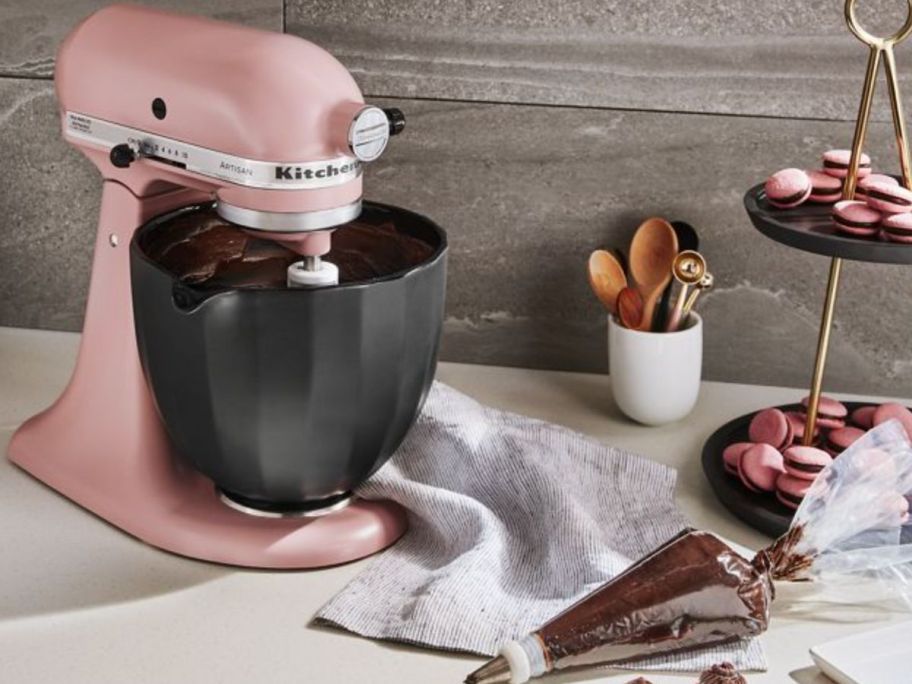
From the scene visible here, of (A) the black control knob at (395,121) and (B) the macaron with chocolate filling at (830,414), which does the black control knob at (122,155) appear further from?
(B) the macaron with chocolate filling at (830,414)

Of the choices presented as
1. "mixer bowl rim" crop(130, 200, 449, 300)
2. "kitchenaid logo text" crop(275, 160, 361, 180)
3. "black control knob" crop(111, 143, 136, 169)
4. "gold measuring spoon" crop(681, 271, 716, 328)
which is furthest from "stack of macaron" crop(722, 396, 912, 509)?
A: "black control knob" crop(111, 143, 136, 169)

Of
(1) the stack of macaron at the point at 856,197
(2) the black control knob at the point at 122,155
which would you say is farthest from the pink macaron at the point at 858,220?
(2) the black control knob at the point at 122,155

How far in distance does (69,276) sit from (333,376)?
0.58 m

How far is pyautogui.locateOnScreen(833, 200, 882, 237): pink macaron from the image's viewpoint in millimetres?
1192

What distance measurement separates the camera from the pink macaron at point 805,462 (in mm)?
1230

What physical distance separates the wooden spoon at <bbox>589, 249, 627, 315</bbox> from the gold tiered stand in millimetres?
191

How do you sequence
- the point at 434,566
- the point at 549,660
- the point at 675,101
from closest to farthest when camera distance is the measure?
1. the point at 549,660
2. the point at 434,566
3. the point at 675,101

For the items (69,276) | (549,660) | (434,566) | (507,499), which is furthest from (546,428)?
(69,276)

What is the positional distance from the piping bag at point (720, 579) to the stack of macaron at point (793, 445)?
0.08 metres

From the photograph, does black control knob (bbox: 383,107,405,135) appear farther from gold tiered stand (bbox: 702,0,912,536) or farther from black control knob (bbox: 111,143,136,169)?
gold tiered stand (bbox: 702,0,912,536)

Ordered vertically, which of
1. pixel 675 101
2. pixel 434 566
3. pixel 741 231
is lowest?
pixel 434 566

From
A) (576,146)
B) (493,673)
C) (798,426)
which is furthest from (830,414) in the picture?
(493,673)

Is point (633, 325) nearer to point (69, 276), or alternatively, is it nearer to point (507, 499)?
point (507, 499)

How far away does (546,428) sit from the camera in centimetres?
135
